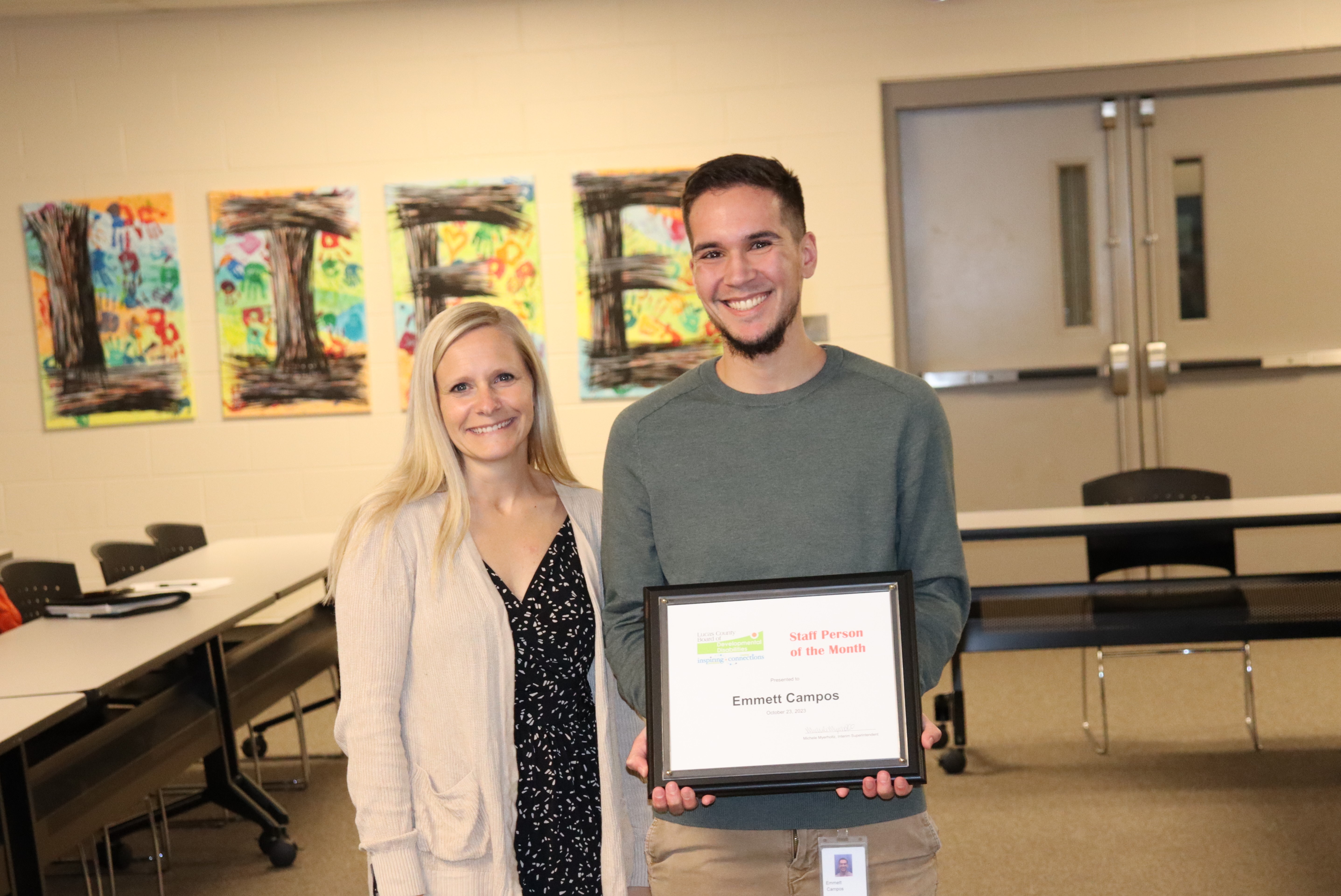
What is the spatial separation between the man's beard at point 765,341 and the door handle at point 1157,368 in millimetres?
4534

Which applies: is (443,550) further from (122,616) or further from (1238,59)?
(1238,59)

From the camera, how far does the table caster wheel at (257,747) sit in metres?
4.54

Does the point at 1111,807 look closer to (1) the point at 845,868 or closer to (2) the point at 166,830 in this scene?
(1) the point at 845,868

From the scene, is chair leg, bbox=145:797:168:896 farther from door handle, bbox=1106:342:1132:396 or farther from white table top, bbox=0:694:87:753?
door handle, bbox=1106:342:1132:396

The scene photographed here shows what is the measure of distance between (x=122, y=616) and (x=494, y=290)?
2.60 metres

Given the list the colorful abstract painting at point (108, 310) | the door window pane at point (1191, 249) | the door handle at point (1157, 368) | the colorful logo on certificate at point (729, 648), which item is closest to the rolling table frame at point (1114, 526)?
the door handle at point (1157, 368)

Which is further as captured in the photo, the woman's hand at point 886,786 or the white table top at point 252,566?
the white table top at point 252,566

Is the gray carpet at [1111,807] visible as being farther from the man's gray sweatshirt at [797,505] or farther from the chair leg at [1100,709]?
the man's gray sweatshirt at [797,505]

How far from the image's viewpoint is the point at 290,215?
570cm

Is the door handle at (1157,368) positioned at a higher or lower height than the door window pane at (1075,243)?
lower

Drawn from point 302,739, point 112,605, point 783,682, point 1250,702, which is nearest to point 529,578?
point 783,682

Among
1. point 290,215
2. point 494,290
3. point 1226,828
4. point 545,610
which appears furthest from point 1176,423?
point 545,610

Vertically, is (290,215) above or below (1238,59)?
below

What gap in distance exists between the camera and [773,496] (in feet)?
5.38
